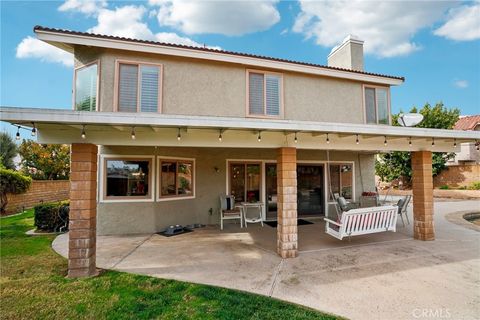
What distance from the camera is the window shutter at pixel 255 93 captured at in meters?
9.13

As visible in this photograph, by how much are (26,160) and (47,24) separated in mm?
17875

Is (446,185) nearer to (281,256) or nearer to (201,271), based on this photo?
(281,256)

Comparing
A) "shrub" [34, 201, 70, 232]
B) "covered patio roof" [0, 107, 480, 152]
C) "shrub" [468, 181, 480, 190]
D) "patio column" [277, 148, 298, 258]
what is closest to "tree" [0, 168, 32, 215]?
"shrub" [34, 201, 70, 232]

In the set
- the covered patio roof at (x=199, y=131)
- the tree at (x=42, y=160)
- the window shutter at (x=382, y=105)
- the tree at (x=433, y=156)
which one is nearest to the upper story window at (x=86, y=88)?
the covered patio roof at (x=199, y=131)

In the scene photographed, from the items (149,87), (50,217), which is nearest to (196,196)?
(149,87)

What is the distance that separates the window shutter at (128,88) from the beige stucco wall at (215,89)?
24 centimetres

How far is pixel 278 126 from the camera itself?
16.9 feet

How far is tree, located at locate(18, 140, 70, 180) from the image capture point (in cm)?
2023

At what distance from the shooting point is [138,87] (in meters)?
8.16

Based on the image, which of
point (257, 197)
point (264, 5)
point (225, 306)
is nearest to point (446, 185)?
point (257, 197)

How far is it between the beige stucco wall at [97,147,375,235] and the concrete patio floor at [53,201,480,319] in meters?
0.60

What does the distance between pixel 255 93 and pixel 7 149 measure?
71.2 ft

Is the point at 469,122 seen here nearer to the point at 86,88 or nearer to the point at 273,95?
the point at 273,95

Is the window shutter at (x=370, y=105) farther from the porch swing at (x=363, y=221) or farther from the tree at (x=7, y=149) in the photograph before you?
the tree at (x=7, y=149)
